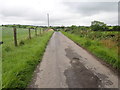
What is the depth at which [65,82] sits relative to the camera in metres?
3.41

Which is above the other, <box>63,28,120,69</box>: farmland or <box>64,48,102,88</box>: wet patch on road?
<box>63,28,120,69</box>: farmland

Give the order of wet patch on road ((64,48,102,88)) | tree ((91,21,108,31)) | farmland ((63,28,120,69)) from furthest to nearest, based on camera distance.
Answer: tree ((91,21,108,31))
farmland ((63,28,120,69))
wet patch on road ((64,48,102,88))

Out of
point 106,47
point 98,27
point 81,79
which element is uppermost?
point 98,27

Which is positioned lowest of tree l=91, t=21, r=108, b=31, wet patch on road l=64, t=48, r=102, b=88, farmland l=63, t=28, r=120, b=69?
wet patch on road l=64, t=48, r=102, b=88

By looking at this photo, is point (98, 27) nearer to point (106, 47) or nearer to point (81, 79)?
point (106, 47)

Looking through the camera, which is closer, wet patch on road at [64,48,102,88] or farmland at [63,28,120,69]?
wet patch on road at [64,48,102,88]

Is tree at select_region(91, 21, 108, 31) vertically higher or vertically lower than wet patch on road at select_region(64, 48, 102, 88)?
higher

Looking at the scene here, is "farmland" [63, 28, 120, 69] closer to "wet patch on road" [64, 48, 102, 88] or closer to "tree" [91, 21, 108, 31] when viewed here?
"wet patch on road" [64, 48, 102, 88]

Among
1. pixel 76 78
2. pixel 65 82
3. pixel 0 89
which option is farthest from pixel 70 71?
pixel 0 89

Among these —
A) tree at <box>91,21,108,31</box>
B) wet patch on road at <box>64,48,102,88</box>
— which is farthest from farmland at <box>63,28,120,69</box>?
tree at <box>91,21,108,31</box>

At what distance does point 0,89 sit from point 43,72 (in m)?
1.61

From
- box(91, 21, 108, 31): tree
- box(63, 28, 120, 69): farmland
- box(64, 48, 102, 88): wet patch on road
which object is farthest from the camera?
box(91, 21, 108, 31): tree

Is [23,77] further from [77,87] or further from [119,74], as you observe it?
[119,74]

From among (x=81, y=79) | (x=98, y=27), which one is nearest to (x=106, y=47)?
(x=81, y=79)
